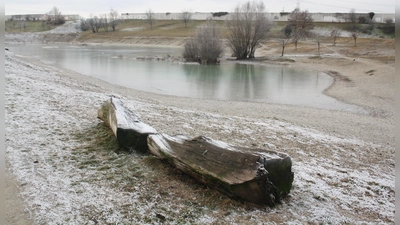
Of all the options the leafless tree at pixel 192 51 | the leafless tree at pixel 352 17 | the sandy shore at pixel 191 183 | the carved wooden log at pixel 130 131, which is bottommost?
the sandy shore at pixel 191 183

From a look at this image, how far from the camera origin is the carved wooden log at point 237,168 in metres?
4.14

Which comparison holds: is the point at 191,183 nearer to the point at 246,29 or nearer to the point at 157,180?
the point at 157,180

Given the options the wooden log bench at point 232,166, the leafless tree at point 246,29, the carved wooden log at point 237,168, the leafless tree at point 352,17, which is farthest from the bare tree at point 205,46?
the leafless tree at point 352,17

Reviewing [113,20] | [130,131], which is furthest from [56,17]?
[130,131]

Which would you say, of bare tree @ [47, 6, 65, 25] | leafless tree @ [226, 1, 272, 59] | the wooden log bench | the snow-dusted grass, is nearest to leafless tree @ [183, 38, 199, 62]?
leafless tree @ [226, 1, 272, 59]

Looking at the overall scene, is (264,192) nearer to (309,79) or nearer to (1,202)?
(1,202)

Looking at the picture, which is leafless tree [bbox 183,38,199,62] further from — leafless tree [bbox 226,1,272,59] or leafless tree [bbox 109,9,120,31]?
leafless tree [bbox 109,9,120,31]

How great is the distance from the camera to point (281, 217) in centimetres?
399

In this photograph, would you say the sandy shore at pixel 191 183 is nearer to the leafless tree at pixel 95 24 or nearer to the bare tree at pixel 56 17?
the leafless tree at pixel 95 24

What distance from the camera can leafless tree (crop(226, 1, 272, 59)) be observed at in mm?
49312

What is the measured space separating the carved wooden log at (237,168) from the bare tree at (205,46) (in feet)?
124

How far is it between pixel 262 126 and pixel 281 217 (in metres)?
5.46

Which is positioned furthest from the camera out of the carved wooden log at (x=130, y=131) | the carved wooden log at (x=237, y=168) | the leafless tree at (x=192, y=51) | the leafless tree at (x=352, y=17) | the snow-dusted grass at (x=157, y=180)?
the leafless tree at (x=352, y=17)

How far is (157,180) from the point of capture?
15.7 feet
